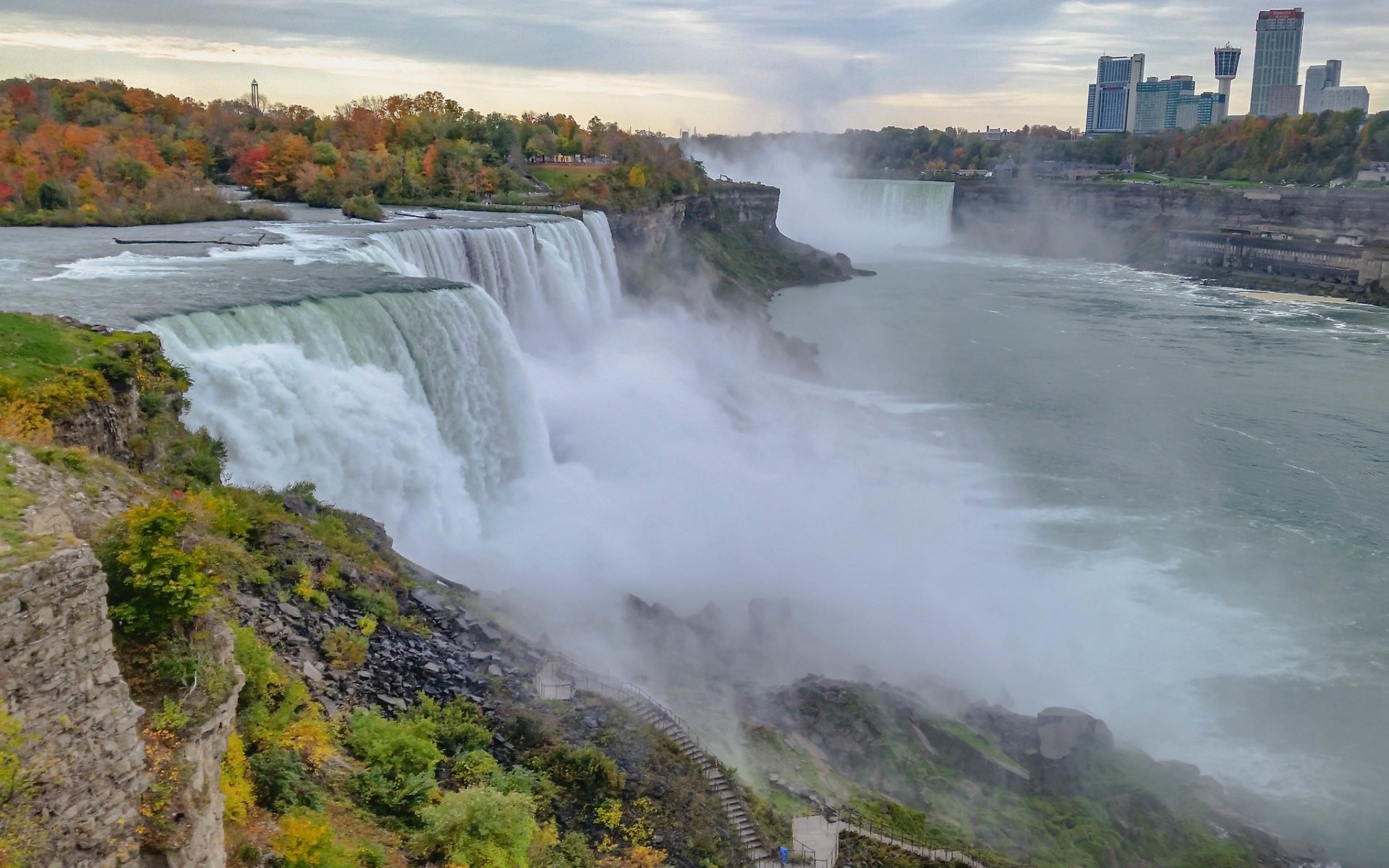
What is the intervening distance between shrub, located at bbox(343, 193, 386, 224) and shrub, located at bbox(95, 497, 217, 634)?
31.0 metres

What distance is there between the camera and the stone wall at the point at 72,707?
5984 mm

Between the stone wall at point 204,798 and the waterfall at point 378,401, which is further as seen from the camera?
the waterfall at point 378,401

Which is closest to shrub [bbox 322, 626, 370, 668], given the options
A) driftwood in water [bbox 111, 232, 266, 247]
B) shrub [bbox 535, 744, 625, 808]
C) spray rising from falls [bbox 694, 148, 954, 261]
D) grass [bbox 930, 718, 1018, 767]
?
shrub [bbox 535, 744, 625, 808]

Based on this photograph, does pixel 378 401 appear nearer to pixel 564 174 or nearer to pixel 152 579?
pixel 152 579

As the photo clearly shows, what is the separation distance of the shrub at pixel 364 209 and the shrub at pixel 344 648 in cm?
2815

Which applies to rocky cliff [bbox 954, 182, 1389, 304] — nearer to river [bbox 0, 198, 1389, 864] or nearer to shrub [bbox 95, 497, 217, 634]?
river [bbox 0, 198, 1389, 864]

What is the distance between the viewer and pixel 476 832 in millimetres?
9180

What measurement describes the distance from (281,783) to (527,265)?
2492 centimetres

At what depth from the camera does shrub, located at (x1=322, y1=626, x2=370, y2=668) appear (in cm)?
1121

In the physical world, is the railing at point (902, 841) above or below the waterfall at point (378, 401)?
below

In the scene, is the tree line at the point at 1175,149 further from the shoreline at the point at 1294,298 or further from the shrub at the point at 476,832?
the shrub at the point at 476,832

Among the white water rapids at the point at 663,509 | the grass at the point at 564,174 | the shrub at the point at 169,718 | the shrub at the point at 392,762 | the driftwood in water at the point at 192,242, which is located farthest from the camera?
the grass at the point at 564,174

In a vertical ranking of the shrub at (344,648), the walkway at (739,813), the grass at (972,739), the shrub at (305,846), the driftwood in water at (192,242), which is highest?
the driftwood in water at (192,242)

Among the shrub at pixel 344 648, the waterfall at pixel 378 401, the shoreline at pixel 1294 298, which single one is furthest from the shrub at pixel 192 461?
the shoreline at pixel 1294 298
